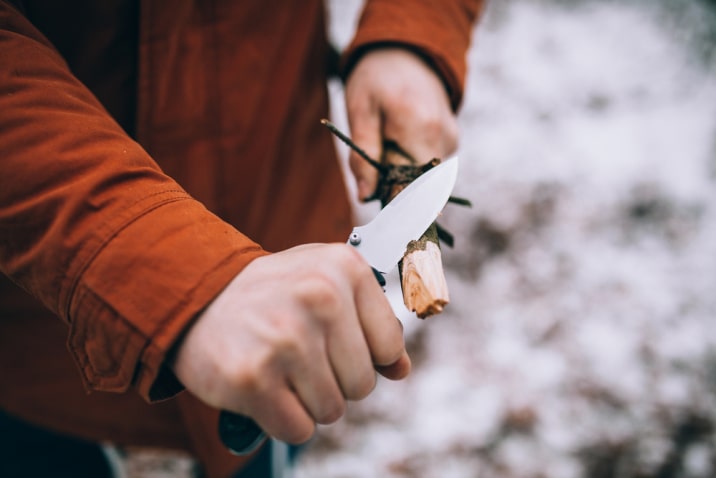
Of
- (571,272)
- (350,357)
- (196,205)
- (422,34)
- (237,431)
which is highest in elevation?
(422,34)

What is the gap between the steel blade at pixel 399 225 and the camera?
87 centimetres

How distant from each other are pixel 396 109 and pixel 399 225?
0.44 m

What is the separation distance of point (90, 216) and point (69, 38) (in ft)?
1.80

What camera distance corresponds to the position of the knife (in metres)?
0.86

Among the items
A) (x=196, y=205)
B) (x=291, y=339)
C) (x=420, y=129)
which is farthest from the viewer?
(x=420, y=129)

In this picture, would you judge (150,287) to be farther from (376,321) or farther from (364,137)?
(364,137)

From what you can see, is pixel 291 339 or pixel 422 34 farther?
pixel 422 34

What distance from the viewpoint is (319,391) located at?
2.18ft

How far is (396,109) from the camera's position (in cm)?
118

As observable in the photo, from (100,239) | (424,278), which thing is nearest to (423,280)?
(424,278)

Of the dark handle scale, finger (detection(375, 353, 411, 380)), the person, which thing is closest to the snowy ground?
the person

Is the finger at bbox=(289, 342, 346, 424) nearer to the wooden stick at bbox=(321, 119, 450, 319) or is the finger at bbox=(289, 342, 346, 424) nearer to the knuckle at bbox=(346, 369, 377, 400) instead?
the knuckle at bbox=(346, 369, 377, 400)

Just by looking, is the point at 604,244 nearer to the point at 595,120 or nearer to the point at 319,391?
the point at 595,120

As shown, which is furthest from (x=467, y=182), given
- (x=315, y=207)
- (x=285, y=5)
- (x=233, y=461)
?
(x=233, y=461)
